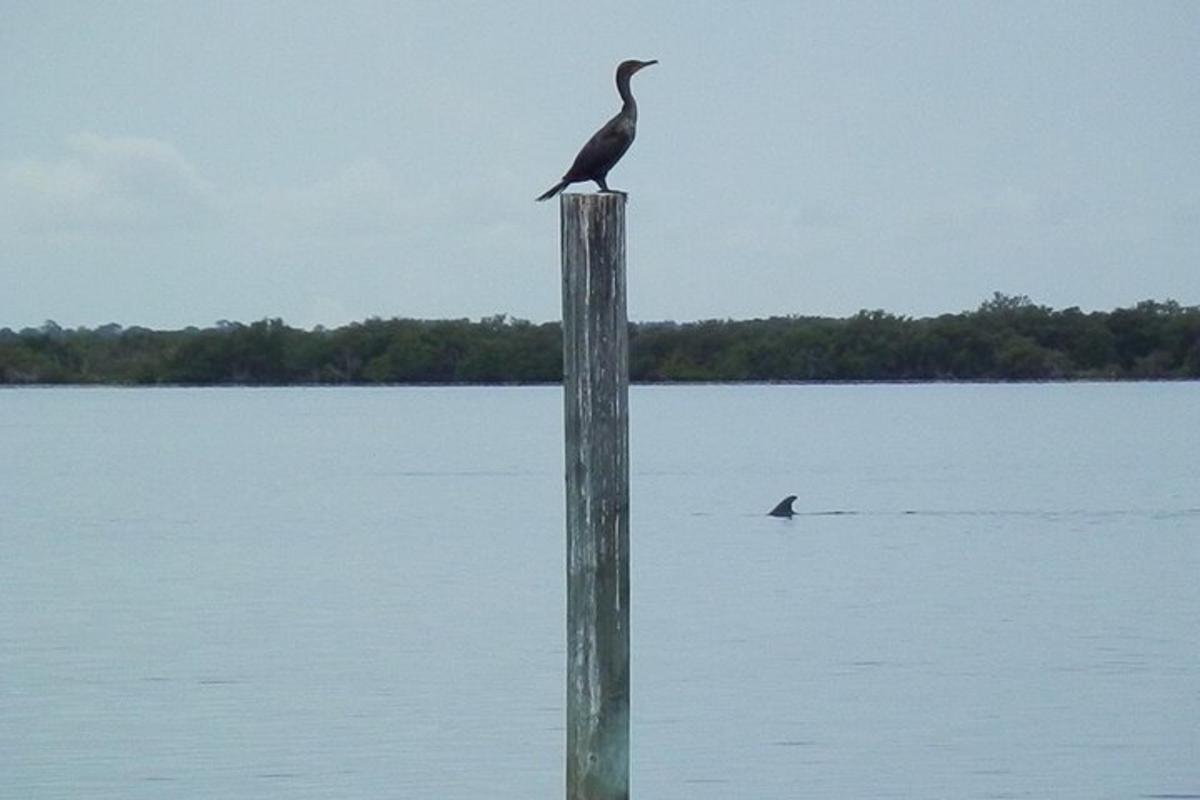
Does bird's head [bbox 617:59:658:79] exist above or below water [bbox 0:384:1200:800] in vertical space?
above

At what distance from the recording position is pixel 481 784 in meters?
17.6

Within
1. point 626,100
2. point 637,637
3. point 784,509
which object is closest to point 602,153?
point 626,100

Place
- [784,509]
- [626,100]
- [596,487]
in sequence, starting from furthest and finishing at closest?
[784,509] → [626,100] → [596,487]

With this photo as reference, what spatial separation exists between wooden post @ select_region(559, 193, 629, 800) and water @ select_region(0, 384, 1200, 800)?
674 cm

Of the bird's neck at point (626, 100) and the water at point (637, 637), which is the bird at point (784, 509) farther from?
the bird's neck at point (626, 100)

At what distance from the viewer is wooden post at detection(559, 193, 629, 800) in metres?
10.2

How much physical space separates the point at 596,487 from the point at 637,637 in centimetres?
1475

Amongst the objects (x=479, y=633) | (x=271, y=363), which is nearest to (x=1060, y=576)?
(x=479, y=633)

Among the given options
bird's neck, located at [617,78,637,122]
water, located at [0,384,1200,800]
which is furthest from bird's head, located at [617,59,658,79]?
water, located at [0,384,1200,800]

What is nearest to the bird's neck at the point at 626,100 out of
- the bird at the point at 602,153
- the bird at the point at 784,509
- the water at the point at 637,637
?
the bird at the point at 602,153

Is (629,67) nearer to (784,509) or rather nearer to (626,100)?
(626,100)

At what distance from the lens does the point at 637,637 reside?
24984mm

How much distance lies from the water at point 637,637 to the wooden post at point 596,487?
22.1ft

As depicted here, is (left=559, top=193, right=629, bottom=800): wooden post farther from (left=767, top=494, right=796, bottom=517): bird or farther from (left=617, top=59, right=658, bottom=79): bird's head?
(left=767, top=494, right=796, bottom=517): bird
